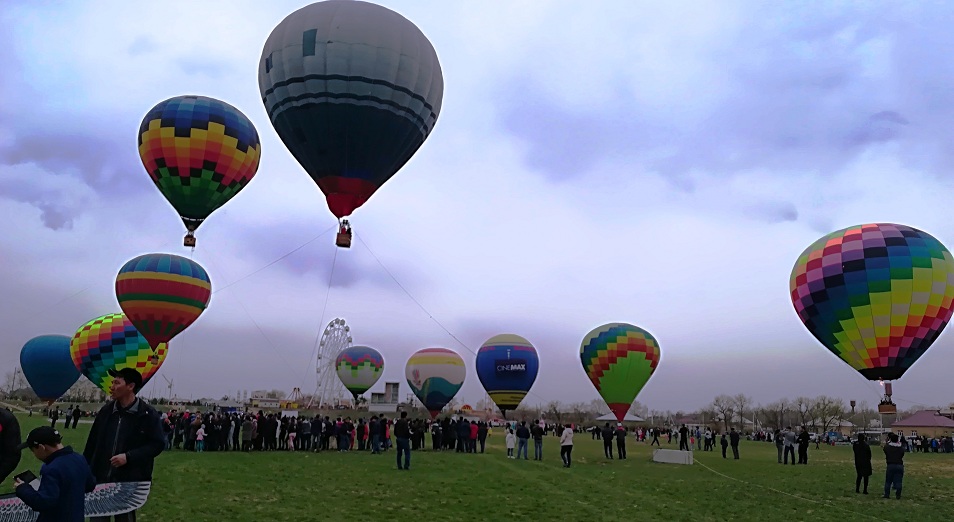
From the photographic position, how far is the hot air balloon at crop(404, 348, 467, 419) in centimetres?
4100

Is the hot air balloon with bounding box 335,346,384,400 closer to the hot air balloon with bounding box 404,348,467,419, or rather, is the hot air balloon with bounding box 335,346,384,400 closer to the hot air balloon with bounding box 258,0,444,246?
the hot air balloon with bounding box 404,348,467,419

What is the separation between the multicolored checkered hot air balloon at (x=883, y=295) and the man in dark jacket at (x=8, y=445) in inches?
827

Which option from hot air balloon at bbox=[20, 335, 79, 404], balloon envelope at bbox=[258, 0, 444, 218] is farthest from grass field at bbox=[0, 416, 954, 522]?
hot air balloon at bbox=[20, 335, 79, 404]

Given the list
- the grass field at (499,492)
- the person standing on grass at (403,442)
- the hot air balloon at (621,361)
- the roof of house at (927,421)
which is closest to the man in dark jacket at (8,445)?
the grass field at (499,492)

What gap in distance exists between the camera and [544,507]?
11586 millimetres

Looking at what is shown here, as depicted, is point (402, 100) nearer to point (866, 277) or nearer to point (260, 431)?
point (260, 431)

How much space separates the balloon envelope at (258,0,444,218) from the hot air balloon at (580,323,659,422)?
17129 mm

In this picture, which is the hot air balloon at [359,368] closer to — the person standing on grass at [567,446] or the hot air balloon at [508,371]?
the hot air balloon at [508,371]

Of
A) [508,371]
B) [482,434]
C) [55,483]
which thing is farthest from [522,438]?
[55,483]

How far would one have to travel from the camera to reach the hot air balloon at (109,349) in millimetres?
32438

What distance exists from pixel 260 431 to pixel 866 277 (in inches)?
746

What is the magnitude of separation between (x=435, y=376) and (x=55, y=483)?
122ft

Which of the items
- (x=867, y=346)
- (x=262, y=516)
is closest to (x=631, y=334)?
(x=867, y=346)

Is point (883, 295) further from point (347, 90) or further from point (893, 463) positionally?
point (347, 90)
